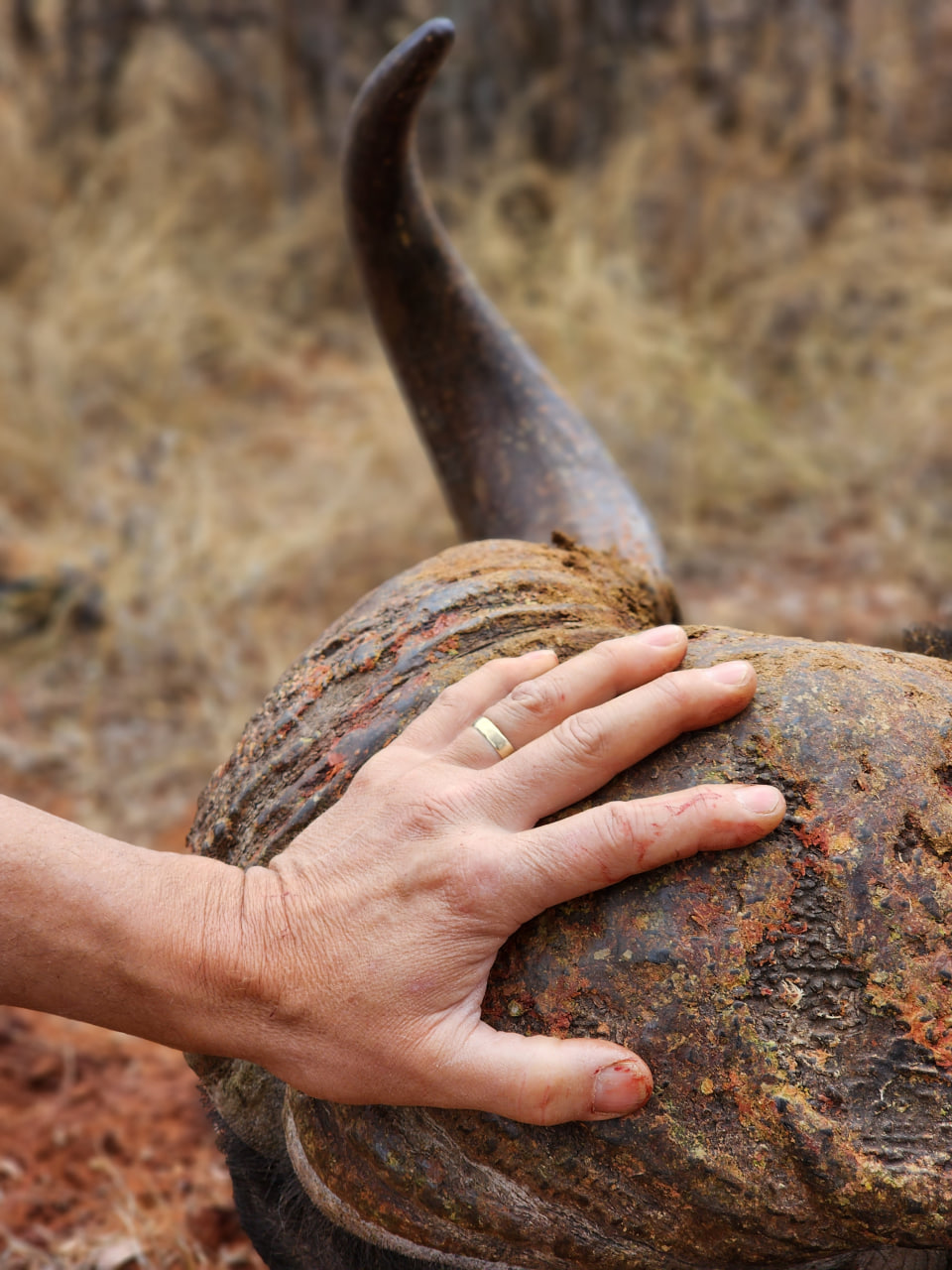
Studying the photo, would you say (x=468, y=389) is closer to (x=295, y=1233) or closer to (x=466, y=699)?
(x=466, y=699)

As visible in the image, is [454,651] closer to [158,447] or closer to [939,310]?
[158,447]

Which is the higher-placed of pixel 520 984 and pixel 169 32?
pixel 169 32

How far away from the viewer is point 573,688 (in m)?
1.17

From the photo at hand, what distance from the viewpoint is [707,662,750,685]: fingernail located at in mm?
1087

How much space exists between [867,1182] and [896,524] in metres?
4.85

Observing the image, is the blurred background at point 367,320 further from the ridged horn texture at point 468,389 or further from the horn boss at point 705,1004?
the horn boss at point 705,1004

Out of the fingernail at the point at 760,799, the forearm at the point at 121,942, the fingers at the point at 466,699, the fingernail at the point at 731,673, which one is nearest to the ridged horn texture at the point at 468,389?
the fingers at the point at 466,699

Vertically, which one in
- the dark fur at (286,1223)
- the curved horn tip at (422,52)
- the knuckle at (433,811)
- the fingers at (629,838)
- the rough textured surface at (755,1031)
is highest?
the curved horn tip at (422,52)

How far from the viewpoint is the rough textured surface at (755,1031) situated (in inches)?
38.2

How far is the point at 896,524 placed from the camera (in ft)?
17.7

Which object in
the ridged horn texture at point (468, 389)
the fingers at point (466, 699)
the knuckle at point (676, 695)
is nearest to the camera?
the knuckle at point (676, 695)

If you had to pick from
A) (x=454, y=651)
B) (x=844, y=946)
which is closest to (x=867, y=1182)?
(x=844, y=946)

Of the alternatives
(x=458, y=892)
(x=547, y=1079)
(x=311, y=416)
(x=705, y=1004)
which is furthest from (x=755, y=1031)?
(x=311, y=416)

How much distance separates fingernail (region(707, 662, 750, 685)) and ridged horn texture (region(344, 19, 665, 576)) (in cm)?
65
